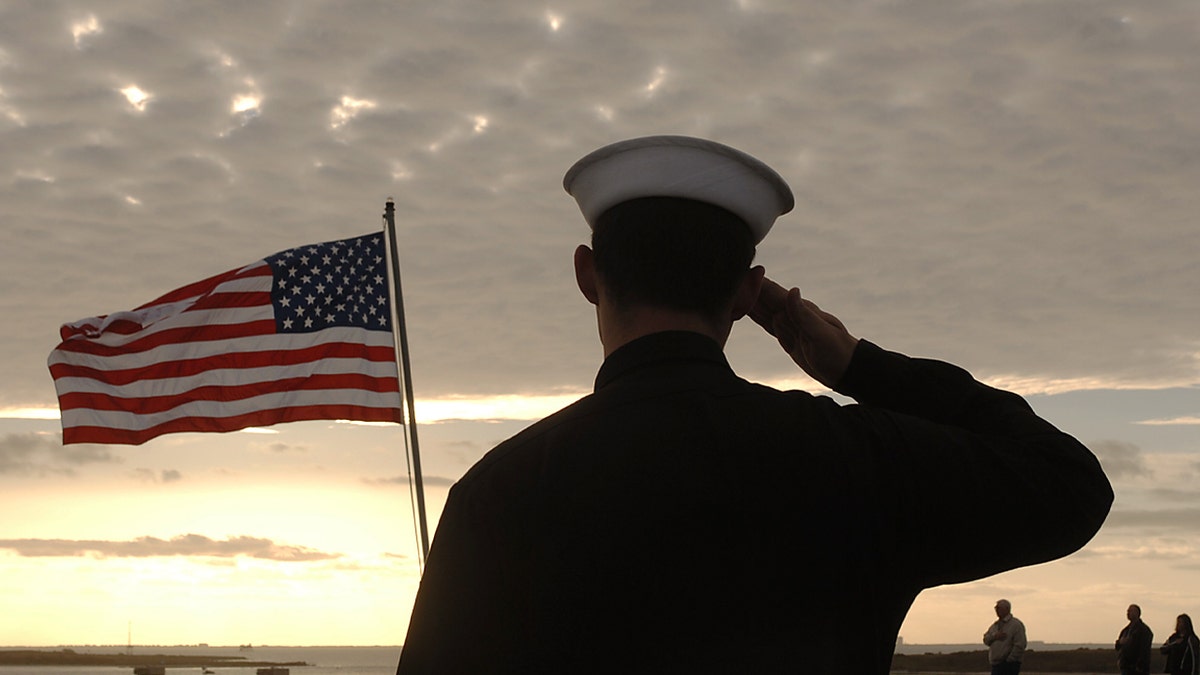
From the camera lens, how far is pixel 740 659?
1.68 metres

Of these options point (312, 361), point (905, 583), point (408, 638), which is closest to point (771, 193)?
point (905, 583)

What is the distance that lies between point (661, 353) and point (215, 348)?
1014 centimetres

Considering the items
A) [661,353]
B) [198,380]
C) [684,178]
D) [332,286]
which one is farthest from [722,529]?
[332,286]

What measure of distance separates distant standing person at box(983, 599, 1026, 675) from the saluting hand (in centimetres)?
1468

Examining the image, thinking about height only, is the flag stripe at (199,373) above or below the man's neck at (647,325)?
above

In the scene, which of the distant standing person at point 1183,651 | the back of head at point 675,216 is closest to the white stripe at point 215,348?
the back of head at point 675,216

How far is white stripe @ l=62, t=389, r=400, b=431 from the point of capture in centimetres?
1114

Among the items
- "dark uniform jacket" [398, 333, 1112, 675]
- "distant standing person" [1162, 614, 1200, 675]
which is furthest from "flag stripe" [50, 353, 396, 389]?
"distant standing person" [1162, 614, 1200, 675]

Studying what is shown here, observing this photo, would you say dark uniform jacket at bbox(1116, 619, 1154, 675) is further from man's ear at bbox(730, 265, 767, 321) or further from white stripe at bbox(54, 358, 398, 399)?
man's ear at bbox(730, 265, 767, 321)

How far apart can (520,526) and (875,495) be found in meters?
0.49

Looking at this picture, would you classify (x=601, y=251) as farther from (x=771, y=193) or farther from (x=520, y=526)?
(x=520, y=526)

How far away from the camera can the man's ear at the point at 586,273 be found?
2055 millimetres

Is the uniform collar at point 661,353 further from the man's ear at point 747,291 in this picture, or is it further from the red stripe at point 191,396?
the red stripe at point 191,396

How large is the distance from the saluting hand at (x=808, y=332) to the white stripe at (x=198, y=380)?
387 inches
